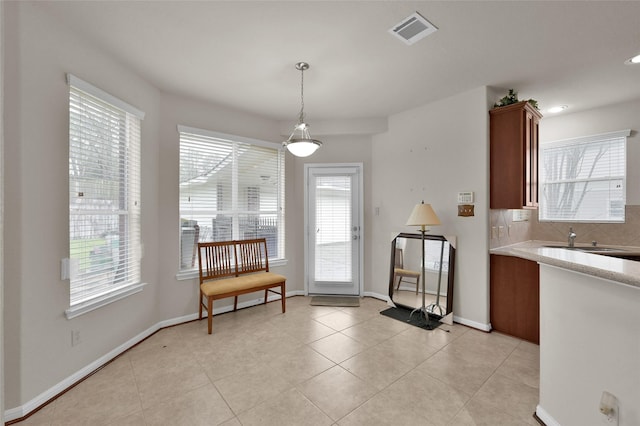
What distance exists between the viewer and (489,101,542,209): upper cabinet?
2.97m

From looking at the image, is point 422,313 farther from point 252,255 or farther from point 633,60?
point 633,60

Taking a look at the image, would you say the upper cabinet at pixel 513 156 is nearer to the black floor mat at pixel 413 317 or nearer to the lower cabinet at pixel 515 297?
the lower cabinet at pixel 515 297

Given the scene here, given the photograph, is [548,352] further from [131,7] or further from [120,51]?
[120,51]

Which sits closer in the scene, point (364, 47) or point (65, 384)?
point (65, 384)

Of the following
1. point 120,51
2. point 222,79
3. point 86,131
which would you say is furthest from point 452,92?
point 86,131

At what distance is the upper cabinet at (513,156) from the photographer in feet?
9.76

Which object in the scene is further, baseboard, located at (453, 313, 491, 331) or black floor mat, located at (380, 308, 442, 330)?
black floor mat, located at (380, 308, 442, 330)

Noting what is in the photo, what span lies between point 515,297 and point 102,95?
4.57m

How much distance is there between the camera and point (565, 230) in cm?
384

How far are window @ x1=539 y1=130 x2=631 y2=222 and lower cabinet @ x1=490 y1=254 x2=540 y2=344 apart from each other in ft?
5.24

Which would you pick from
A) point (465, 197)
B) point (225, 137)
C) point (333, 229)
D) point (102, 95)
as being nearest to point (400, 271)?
point (333, 229)

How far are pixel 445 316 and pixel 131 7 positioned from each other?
4.20 m

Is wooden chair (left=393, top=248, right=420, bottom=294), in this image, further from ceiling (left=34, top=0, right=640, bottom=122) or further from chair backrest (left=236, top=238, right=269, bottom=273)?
ceiling (left=34, top=0, right=640, bottom=122)

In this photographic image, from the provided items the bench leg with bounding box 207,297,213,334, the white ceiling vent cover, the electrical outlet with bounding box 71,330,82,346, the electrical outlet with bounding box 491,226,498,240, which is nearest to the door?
the bench leg with bounding box 207,297,213,334
